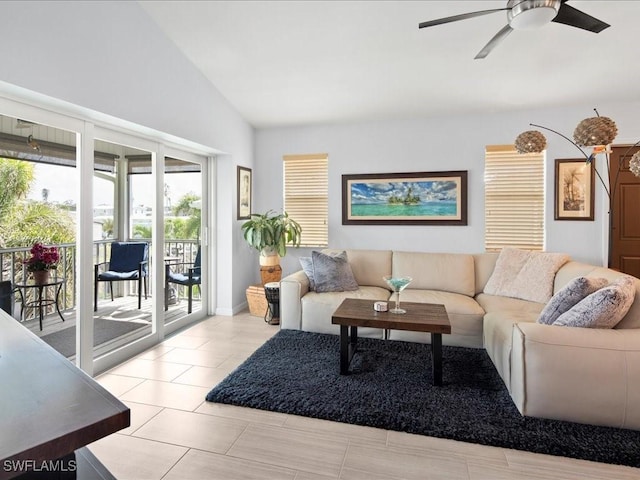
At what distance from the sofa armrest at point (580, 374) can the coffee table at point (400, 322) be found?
57 cm

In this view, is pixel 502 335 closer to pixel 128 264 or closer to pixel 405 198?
pixel 405 198

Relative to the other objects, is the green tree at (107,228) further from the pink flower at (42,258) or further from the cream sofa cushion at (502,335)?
the cream sofa cushion at (502,335)

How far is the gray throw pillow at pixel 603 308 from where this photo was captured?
2.21m

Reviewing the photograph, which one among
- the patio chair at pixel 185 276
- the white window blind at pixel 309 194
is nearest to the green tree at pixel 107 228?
the patio chair at pixel 185 276

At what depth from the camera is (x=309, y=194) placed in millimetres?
5066

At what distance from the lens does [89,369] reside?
113 inches

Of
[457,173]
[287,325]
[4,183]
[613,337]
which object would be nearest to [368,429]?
[613,337]

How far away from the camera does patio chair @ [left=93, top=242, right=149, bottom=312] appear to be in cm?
394

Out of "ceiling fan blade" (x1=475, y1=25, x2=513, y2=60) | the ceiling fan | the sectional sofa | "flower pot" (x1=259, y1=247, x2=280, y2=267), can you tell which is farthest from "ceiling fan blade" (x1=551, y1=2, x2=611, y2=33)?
"flower pot" (x1=259, y1=247, x2=280, y2=267)

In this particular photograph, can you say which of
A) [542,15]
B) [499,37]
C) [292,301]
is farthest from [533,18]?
[292,301]

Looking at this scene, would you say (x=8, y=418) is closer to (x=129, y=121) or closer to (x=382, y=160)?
(x=129, y=121)

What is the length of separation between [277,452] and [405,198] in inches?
136

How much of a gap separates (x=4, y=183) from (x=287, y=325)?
8.87ft

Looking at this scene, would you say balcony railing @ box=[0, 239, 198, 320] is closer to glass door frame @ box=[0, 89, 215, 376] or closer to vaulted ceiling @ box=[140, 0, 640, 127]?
glass door frame @ box=[0, 89, 215, 376]
